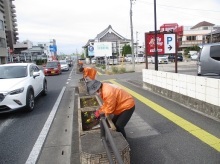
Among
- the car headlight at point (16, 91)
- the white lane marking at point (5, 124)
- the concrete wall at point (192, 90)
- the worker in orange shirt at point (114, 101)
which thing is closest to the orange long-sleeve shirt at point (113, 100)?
the worker in orange shirt at point (114, 101)

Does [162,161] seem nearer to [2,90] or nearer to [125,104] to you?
[125,104]

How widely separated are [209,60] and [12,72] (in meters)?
6.82

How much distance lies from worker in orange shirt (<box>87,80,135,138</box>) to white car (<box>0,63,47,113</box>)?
3658 millimetres

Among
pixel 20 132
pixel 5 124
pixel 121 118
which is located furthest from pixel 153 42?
pixel 121 118

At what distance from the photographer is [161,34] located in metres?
12.2

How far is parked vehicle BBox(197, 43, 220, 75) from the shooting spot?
25.7ft

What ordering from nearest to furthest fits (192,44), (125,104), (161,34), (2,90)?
(125,104)
(2,90)
(161,34)
(192,44)

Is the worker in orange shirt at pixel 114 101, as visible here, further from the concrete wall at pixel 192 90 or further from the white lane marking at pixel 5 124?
the white lane marking at pixel 5 124

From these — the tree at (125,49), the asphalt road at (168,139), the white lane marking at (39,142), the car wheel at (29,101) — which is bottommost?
the white lane marking at (39,142)

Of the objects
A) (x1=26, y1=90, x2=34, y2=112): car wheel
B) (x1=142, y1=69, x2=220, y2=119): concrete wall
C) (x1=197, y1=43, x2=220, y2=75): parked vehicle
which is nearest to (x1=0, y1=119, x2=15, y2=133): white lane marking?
(x1=26, y1=90, x2=34, y2=112): car wheel

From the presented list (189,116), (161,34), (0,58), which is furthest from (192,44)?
(189,116)

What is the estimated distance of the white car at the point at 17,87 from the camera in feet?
22.3

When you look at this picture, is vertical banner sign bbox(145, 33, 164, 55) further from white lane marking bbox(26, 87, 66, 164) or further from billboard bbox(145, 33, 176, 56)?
white lane marking bbox(26, 87, 66, 164)

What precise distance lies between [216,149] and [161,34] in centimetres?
885
